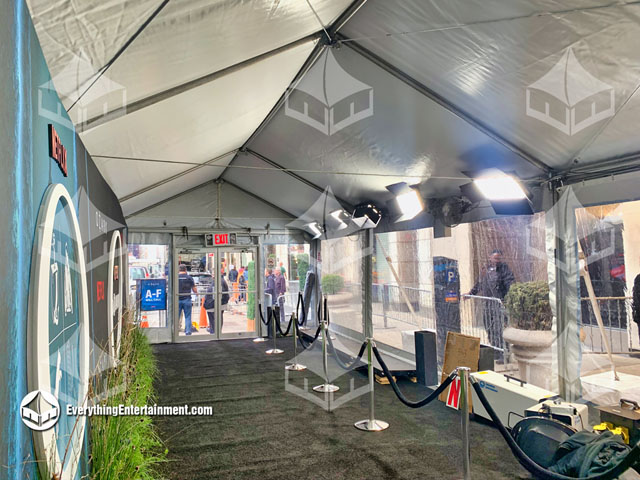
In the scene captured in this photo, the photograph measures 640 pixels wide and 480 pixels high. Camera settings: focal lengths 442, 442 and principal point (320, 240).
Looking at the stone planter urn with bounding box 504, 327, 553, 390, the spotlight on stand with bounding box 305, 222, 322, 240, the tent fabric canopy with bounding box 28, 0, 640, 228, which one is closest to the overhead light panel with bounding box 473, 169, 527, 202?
the tent fabric canopy with bounding box 28, 0, 640, 228

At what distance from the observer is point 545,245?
4.34m

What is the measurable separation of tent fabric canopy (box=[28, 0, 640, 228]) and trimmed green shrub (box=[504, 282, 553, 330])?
1.16 meters

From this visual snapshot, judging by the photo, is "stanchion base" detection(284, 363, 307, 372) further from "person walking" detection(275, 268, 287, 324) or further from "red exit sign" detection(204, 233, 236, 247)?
"red exit sign" detection(204, 233, 236, 247)

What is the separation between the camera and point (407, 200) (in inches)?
224

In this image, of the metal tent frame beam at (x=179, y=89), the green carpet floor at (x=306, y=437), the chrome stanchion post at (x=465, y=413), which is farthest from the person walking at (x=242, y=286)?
the chrome stanchion post at (x=465, y=413)

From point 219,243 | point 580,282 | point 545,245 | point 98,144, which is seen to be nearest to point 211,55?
point 98,144

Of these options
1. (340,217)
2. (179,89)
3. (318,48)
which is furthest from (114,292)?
(340,217)

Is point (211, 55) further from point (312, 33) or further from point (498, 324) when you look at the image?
point (498, 324)

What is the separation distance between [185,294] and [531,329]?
22.8ft

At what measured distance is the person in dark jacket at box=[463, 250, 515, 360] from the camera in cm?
489

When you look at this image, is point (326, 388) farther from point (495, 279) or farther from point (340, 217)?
point (340, 217)

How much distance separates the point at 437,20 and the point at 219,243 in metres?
7.31

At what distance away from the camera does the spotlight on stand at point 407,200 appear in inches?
216

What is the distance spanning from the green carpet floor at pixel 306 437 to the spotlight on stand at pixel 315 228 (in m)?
3.63
